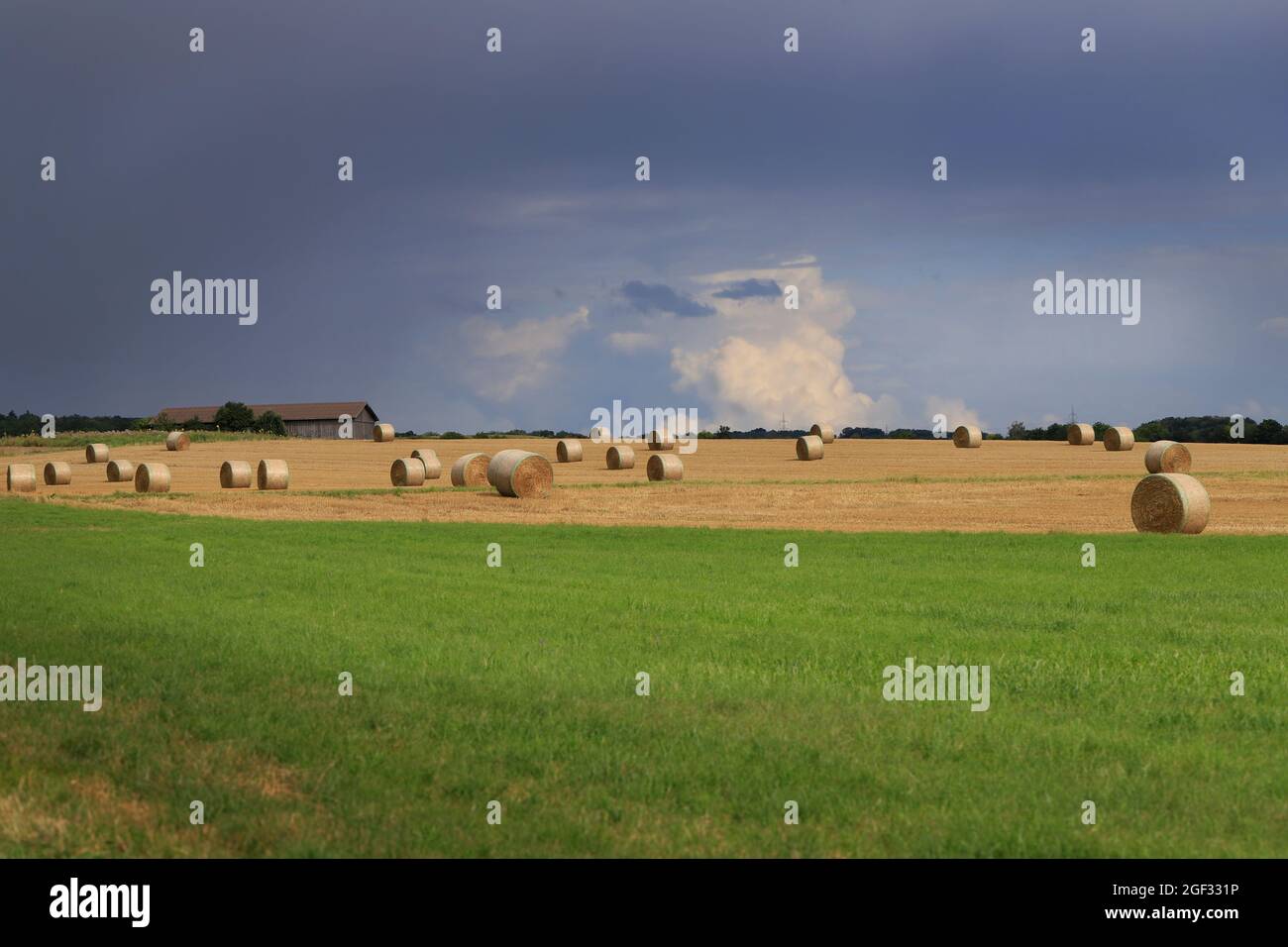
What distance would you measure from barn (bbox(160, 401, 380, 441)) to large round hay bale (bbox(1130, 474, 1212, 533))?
4597 inches

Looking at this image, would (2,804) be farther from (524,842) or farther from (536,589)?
(536,589)

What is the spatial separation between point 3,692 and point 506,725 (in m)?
Result: 5.61

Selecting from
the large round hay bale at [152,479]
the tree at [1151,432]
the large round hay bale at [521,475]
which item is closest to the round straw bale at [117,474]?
the large round hay bale at [152,479]

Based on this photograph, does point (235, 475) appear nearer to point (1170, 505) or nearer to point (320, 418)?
point (1170, 505)

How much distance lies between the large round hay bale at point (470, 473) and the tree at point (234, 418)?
297ft

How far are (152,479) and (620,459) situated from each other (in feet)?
77.9

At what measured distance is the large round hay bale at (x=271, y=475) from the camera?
A: 54344 mm

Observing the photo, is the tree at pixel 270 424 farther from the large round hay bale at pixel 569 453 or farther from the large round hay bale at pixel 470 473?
the large round hay bale at pixel 470 473

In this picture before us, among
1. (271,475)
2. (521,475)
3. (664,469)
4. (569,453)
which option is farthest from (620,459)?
(271,475)

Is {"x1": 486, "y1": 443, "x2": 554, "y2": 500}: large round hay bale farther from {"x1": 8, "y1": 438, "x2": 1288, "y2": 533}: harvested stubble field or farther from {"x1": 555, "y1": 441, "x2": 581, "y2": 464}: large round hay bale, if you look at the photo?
{"x1": 555, "y1": 441, "x2": 581, "y2": 464}: large round hay bale

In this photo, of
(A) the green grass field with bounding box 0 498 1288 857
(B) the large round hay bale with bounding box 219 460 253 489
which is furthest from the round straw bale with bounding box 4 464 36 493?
(A) the green grass field with bounding box 0 498 1288 857

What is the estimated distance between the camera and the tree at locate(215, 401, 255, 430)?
13575 centimetres
